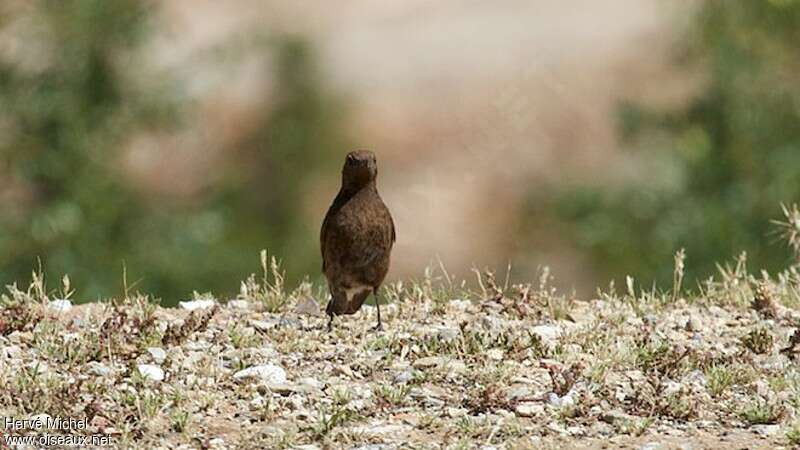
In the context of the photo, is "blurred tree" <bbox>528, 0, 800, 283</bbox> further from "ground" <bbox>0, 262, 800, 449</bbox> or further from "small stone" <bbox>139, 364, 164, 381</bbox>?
"small stone" <bbox>139, 364, 164, 381</bbox>

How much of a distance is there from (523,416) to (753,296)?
2.49m

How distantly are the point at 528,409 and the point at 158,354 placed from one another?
1.73m

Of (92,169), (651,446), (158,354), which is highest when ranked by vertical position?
(92,169)

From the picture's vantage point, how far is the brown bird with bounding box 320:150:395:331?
A: 29.4 ft

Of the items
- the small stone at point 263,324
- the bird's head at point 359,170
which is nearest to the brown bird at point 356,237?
the bird's head at point 359,170

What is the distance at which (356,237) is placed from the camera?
895cm

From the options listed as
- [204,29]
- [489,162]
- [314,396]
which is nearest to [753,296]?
[314,396]

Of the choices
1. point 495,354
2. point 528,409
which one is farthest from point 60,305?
point 528,409

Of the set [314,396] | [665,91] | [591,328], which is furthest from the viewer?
[665,91]

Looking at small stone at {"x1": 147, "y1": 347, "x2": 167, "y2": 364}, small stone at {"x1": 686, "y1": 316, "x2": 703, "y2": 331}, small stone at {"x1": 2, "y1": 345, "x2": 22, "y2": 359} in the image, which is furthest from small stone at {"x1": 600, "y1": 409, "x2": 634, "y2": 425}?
small stone at {"x1": 2, "y1": 345, "x2": 22, "y2": 359}

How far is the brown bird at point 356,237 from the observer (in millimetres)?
8953

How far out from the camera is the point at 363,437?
713 centimetres

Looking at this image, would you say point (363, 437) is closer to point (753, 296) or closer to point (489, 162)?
point (753, 296)

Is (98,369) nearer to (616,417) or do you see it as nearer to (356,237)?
(356,237)
